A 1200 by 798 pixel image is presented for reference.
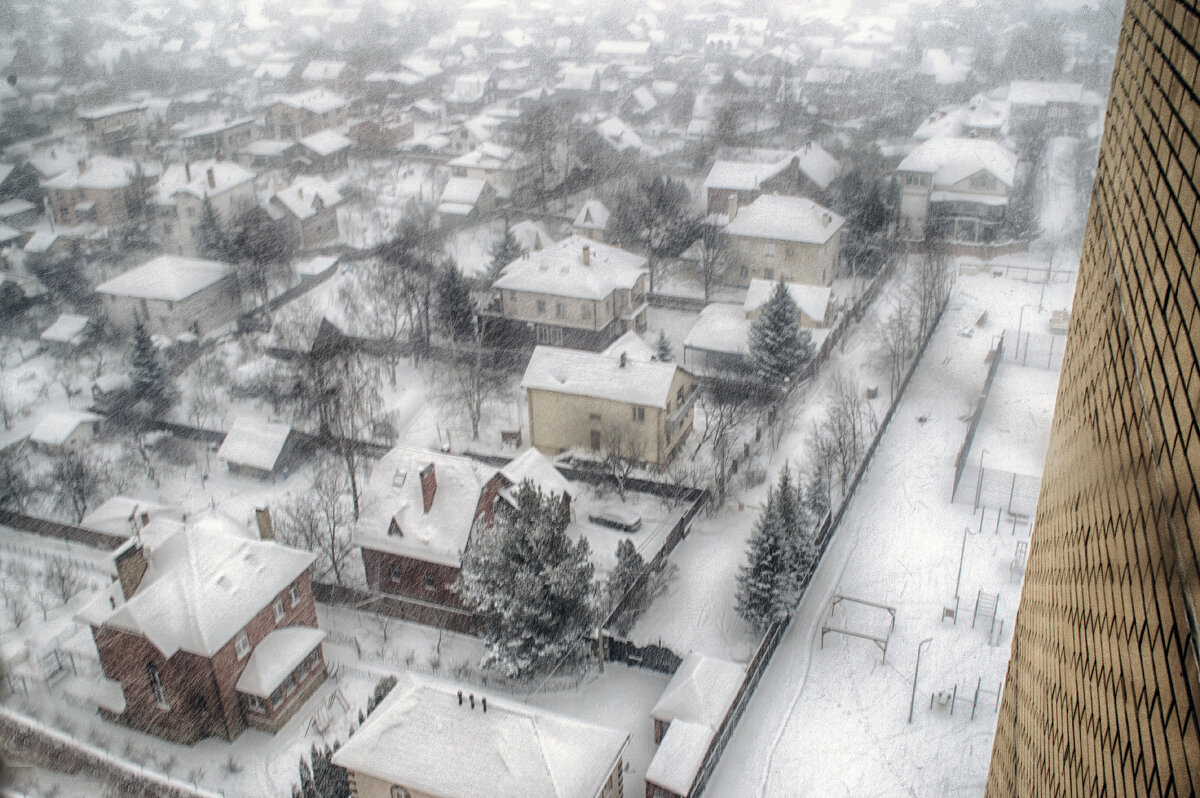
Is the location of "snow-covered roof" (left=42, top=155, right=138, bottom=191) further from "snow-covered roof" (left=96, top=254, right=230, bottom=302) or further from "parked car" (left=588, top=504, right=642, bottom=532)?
"parked car" (left=588, top=504, right=642, bottom=532)

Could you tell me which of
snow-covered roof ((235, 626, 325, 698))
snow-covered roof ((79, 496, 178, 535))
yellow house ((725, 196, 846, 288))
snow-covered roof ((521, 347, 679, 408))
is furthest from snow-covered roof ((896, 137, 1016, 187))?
snow-covered roof ((235, 626, 325, 698))

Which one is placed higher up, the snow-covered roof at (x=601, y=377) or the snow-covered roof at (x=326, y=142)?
the snow-covered roof at (x=326, y=142)

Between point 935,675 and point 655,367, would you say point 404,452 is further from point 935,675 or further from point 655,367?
point 935,675

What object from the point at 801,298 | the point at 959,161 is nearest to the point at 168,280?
the point at 801,298

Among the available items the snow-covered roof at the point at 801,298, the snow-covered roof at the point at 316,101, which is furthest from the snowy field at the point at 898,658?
the snow-covered roof at the point at 316,101

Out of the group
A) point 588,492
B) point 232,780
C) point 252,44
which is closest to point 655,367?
point 588,492

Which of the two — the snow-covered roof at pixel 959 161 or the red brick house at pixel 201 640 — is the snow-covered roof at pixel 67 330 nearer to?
the red brick house at pixel 201 640
